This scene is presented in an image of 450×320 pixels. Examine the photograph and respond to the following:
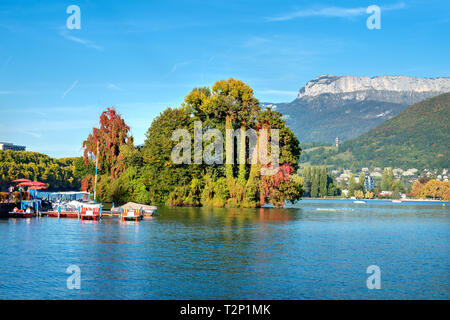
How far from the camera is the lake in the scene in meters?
28.3

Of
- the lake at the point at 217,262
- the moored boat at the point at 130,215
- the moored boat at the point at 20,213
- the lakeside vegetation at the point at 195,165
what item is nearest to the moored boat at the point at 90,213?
the moored boat at the point at 130,215

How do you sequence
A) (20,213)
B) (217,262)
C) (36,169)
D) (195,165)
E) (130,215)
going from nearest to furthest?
(217,262) → (130,215) → (20,213) → (195,165) → (36,169)

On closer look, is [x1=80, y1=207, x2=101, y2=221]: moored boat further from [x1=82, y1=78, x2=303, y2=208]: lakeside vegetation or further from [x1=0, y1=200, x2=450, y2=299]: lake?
[x1=82, y1=78, x2=303, y2=208]: lakeside vegetation

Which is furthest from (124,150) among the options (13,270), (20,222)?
(13,270)

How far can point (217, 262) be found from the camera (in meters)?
37.4

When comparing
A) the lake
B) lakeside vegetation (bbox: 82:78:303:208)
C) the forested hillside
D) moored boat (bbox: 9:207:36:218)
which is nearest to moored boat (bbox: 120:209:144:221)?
the lake

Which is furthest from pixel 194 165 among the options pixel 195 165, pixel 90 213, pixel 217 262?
pixel 217 262

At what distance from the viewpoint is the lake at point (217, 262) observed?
28.3m

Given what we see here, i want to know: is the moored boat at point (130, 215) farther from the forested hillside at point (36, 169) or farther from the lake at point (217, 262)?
the forested hillside at point (36, 169)

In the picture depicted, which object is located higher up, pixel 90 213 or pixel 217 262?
pixel 90 213

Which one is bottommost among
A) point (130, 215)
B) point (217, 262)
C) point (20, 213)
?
point (217, 262)

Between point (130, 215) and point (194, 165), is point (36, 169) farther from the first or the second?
point (130, 215)

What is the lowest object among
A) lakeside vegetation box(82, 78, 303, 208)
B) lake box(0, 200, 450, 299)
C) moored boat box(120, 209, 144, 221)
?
lake box(0, 200, 450, 299)
